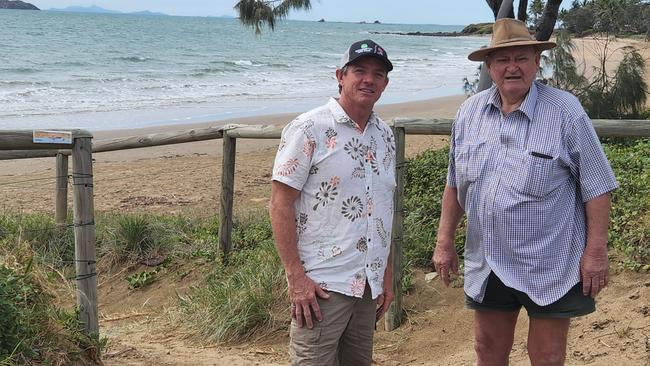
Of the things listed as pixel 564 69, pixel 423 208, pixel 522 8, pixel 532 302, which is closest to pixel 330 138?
pixel 532 302

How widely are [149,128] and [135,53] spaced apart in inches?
973

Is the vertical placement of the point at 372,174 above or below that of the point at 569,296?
above

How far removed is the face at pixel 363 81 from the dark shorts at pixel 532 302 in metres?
0.85

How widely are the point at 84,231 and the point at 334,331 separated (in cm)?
209

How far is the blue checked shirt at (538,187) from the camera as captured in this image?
2691 millimetres

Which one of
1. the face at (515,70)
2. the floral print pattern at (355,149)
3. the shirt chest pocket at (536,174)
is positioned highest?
the face at (515,70)

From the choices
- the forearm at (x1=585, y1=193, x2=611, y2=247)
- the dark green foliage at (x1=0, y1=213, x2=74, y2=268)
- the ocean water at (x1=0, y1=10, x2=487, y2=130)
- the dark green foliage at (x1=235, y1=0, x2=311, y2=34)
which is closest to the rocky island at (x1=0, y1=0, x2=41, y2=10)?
the ocean water at (x1=0, y1=10, x2=487, y2=130)

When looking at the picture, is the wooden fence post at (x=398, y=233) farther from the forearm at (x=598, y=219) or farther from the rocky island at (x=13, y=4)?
the rocky island at (x=13, y=4)

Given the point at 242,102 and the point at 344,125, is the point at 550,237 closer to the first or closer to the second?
the point at 344,125

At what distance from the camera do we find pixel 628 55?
35.0 ft

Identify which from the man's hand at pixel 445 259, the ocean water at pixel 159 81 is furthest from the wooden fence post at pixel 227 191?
the ocean water at pixel 159 81

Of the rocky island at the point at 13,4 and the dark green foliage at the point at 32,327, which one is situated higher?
the rocky island at the point at 13,4

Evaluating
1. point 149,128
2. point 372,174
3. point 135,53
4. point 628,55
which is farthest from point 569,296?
point 135,53

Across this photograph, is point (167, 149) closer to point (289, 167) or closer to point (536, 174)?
point (289, 167)
